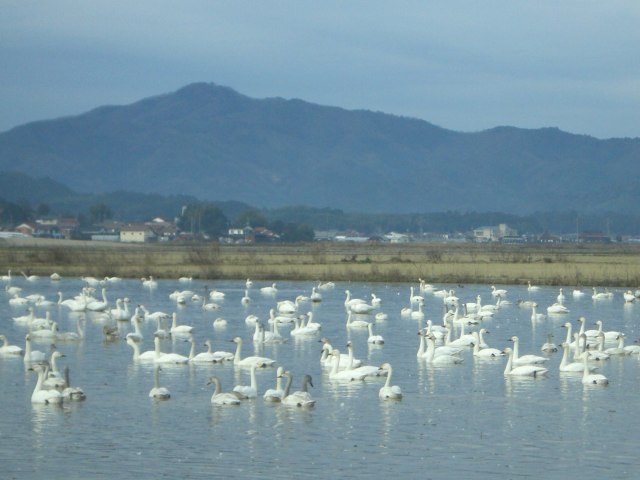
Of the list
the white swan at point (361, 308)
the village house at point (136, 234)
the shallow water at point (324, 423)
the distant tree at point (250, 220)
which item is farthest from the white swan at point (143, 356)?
the distant tree at point (250, 220)

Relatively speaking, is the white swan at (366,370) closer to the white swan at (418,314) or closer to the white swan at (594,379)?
the white swan at (594,379)

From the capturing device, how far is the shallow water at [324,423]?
1369 cm

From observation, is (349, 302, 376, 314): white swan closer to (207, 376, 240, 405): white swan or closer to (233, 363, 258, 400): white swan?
(233, 363, 258, 400): white swan

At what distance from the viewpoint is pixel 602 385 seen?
19.9m

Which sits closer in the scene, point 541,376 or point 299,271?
point 541,376

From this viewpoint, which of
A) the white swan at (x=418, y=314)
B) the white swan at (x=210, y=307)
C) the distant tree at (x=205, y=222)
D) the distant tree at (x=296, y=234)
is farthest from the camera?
the distant tree at (x=205, y=222)

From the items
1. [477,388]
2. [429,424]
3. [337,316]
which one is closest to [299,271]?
[337,316]

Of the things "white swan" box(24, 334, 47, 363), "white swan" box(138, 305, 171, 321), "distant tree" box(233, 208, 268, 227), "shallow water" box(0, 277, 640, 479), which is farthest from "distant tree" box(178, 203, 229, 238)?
"white swan" box(24, 334, 47, 363)

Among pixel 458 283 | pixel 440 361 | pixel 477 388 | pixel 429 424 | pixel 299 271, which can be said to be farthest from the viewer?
pixel 299 271

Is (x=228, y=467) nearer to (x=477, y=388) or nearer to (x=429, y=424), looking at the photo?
(x=429, y=424)

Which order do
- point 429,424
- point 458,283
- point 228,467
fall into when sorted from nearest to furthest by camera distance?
point 228,467, point 429,424, point 458,283

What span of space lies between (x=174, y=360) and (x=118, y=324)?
350 inches

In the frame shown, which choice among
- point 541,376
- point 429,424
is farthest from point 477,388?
point 429,424

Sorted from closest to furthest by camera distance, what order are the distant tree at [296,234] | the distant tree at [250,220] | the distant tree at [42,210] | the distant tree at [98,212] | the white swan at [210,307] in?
the white swan at [210,307]
the distant tree at [296,234]
the distant tree at [250,220]
the distant tree at [42,210]
the distant tree at [98,212]
